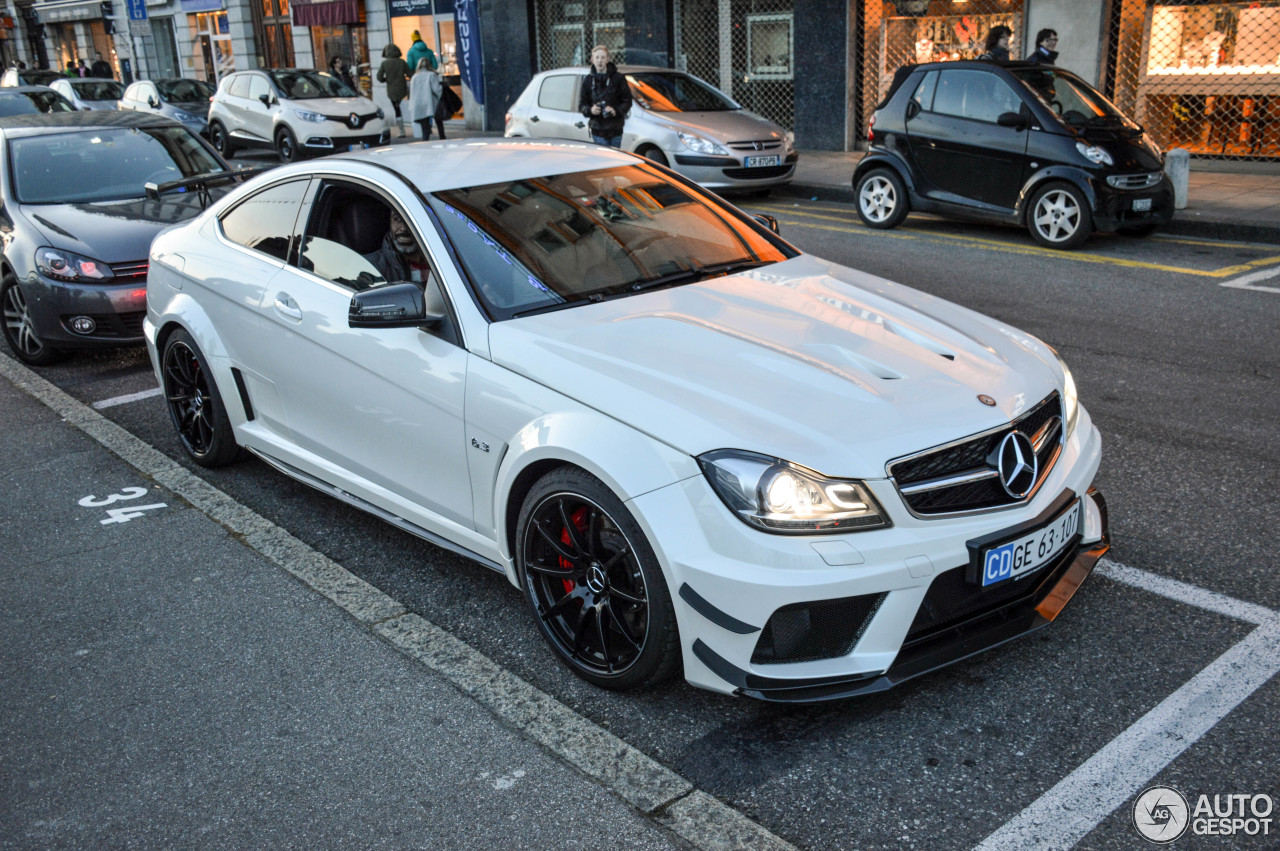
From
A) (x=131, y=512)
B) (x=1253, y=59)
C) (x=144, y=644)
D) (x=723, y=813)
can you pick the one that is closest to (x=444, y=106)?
(x=1253, y=59)

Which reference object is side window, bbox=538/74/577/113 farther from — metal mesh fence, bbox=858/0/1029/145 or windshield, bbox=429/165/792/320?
windshield, bbox=429/165/792/320

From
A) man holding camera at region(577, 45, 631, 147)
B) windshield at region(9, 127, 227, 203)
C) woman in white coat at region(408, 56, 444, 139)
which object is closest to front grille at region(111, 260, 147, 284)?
windshield at region(9, 127, 227, 203)

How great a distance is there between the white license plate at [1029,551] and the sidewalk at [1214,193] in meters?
8.91

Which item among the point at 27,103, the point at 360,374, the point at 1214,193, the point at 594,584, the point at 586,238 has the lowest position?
the point at 1214,193

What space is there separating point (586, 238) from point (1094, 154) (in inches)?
297

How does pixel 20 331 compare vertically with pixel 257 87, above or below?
below

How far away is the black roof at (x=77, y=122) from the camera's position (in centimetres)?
868

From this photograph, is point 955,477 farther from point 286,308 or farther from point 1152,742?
point 286,308

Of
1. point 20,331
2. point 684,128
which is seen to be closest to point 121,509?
point 20,331

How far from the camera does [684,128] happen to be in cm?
1375

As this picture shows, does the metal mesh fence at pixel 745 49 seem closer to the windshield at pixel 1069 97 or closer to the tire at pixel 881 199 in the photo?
the tire at pixel 881 199

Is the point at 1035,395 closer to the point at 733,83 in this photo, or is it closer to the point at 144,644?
the point at 144,644

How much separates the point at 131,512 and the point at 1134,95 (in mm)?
14132

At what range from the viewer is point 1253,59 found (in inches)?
550
